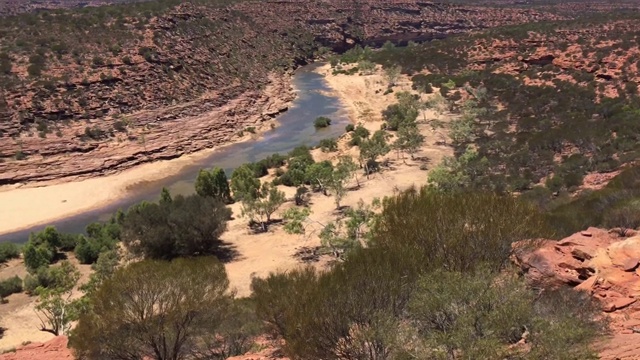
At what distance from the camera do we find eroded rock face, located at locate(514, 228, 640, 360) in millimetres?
10523

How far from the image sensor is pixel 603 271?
12.4 m

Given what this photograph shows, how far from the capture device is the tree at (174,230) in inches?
1069

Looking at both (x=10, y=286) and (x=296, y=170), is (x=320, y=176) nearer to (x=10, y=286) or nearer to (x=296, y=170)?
(x=296, y=170)

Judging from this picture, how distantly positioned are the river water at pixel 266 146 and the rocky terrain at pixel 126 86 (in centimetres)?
295

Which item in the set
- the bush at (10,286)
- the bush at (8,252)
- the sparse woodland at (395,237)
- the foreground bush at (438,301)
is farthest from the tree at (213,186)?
the foreground bush at (438,301)

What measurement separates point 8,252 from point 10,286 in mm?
5359

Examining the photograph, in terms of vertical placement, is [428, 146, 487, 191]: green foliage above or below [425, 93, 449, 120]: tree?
below

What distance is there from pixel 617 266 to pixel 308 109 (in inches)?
2461

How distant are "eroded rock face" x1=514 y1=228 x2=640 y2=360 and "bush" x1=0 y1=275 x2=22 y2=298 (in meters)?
24.3

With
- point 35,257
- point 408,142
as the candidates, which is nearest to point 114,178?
point 35,257

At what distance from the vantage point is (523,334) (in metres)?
10.7

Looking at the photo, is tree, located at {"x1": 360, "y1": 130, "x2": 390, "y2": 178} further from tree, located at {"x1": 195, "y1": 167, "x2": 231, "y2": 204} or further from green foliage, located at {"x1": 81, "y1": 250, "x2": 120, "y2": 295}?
green foliage, located at {"x1": 81, "y1": 250, "x2": 120, "y2": 295}

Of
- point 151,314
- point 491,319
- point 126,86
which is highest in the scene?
point 126,86

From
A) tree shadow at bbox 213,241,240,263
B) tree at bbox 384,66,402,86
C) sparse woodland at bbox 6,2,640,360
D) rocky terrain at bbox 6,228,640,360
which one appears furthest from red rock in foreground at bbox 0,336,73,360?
tree at bbox 384,66,402,86
